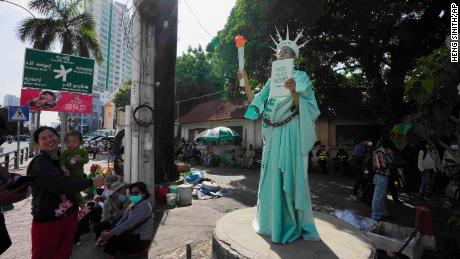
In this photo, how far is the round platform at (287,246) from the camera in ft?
10.3

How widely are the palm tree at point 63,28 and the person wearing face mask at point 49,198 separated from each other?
15948 mm

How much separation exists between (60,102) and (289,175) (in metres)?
6.59

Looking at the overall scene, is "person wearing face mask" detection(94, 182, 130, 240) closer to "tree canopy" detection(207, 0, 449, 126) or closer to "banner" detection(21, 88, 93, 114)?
"banner" detection(21, 88, 93, 114)

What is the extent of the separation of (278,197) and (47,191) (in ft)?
7.66

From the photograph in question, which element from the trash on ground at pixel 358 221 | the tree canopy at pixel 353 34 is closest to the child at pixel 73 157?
the trash on ground at pixel 358 221

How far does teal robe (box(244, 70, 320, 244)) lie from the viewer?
349 centimetres

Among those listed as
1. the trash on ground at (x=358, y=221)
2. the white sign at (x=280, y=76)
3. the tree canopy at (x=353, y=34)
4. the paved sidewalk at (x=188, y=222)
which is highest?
the tree canopy at (x=353, y=34)

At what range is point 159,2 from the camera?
21.5 ft

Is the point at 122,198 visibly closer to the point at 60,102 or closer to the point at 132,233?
the point at 132,233

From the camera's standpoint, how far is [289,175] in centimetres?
354

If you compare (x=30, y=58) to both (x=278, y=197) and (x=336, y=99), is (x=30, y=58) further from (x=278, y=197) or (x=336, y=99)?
(x=336, y=99)

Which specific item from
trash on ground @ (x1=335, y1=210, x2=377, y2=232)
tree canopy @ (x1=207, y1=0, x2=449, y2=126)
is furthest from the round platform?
tree canopy @ (x1=207, y1=0, x2=449, y2=126)

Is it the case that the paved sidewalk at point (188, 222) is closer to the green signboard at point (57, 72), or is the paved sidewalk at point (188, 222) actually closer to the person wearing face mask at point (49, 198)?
the person wearing face mask at point (49, 198)

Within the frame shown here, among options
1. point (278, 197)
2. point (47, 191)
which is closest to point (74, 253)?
point (47, 191)
